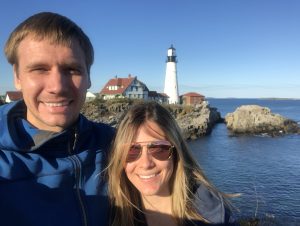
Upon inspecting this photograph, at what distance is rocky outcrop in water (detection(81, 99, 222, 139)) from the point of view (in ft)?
153

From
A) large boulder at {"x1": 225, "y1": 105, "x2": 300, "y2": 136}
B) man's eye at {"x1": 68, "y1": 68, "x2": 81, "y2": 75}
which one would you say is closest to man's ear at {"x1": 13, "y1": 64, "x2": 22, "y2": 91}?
man's eye at {"x1": 68, "y1": 68, "x2": 81, "y2": 75}

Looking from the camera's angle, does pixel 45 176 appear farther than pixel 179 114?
No

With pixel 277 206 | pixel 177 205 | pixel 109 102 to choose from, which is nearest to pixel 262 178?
pixel 277 206

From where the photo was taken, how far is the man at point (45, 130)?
2314 mm

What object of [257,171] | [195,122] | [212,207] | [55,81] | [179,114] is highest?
[55,81]

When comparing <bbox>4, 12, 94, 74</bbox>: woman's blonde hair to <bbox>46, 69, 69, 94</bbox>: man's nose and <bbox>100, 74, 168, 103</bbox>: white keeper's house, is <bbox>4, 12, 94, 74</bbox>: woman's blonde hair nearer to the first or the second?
<bbox>46, 69, 69, 94</bbox>: man's nose

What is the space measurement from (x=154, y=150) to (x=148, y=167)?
0.17m

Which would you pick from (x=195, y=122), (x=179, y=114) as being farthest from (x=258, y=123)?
(x=179, y=114)

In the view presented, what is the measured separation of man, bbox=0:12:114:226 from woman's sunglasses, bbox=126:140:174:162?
68cm

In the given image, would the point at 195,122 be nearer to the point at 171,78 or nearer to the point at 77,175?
the point at 171,78

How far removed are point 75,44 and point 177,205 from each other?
1760 millimetres

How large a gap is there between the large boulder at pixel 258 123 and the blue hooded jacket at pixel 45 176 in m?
50.0

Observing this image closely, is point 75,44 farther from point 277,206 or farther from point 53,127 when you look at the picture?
point 277,206

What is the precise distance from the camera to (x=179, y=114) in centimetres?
5559
